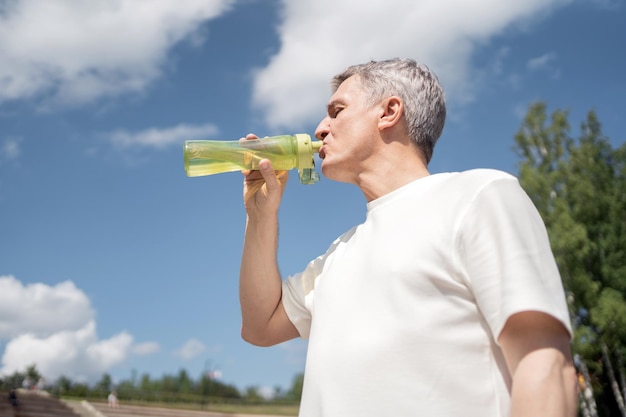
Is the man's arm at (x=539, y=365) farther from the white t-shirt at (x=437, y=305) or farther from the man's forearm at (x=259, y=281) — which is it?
the man's forearm at (x=259, y=281)

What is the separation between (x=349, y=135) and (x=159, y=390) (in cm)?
2808

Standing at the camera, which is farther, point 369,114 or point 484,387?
point 369,114

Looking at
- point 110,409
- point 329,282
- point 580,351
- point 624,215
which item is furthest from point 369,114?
point 110,409

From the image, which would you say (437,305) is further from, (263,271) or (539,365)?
(263,271)

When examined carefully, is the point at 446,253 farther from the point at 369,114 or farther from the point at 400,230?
the point at 369,114

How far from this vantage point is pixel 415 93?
198cm

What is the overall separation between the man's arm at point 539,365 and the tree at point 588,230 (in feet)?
51.9

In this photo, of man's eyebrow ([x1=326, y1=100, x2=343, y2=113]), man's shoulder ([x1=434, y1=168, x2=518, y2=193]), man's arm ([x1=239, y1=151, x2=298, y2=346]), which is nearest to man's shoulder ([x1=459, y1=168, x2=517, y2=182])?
man's shoulder ([x1=434, y1=168, x2=518, y2=193])

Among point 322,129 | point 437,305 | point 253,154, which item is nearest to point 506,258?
point 437,305

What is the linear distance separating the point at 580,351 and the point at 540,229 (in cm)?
1600

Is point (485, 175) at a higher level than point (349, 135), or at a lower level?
lower

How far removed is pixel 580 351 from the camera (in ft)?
51.6

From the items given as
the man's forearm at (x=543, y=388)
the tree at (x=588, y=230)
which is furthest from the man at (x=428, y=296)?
the tree at (x=588, y=230)

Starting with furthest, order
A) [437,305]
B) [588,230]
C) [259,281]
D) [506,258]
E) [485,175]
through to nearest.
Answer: [588,230] < [259,281] < [485,175] < [437,305] < [506,258]
